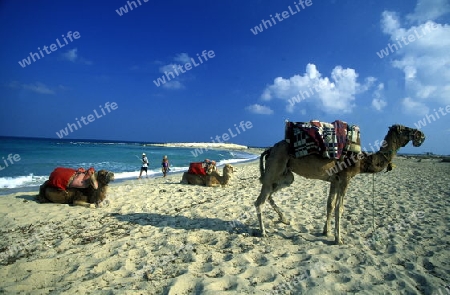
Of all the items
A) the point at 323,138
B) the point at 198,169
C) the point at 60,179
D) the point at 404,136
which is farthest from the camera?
the point at 198,169

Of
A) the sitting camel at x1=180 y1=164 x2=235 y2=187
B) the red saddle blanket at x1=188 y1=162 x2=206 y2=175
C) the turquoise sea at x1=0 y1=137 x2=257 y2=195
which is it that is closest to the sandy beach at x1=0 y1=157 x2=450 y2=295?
the sitting camel at x1=180 y1=164 x2=235 y2=187

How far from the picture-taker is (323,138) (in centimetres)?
447

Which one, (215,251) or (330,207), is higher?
(330,207)

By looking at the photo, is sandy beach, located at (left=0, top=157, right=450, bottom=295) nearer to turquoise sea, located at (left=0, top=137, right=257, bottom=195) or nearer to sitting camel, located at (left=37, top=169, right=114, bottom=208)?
sitting camel, located at (left=37, top=169, right=114, bottom=208)

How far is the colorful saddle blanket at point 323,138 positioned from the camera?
4.46m

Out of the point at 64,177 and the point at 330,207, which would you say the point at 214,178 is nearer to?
the point at 64,177

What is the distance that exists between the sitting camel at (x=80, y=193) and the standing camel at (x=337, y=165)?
16.5ft

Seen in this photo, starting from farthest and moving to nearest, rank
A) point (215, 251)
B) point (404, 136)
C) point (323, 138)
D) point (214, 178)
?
point (214, 178) < point (404, 136) < point (323, 138) < point (215, 251)

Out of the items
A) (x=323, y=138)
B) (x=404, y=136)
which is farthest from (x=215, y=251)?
(x=404, y=136)

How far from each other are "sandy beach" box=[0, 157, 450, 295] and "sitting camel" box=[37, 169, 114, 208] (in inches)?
13.3

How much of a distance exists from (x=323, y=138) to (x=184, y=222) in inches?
149

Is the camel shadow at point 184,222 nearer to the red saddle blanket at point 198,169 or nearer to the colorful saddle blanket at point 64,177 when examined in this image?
the colorful saddle blanket at point 64,177

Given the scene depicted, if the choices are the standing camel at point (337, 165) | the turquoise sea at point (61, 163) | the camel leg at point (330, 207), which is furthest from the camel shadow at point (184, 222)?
the turquoise sea at point (61, 163)

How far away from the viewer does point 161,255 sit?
4.05 m
